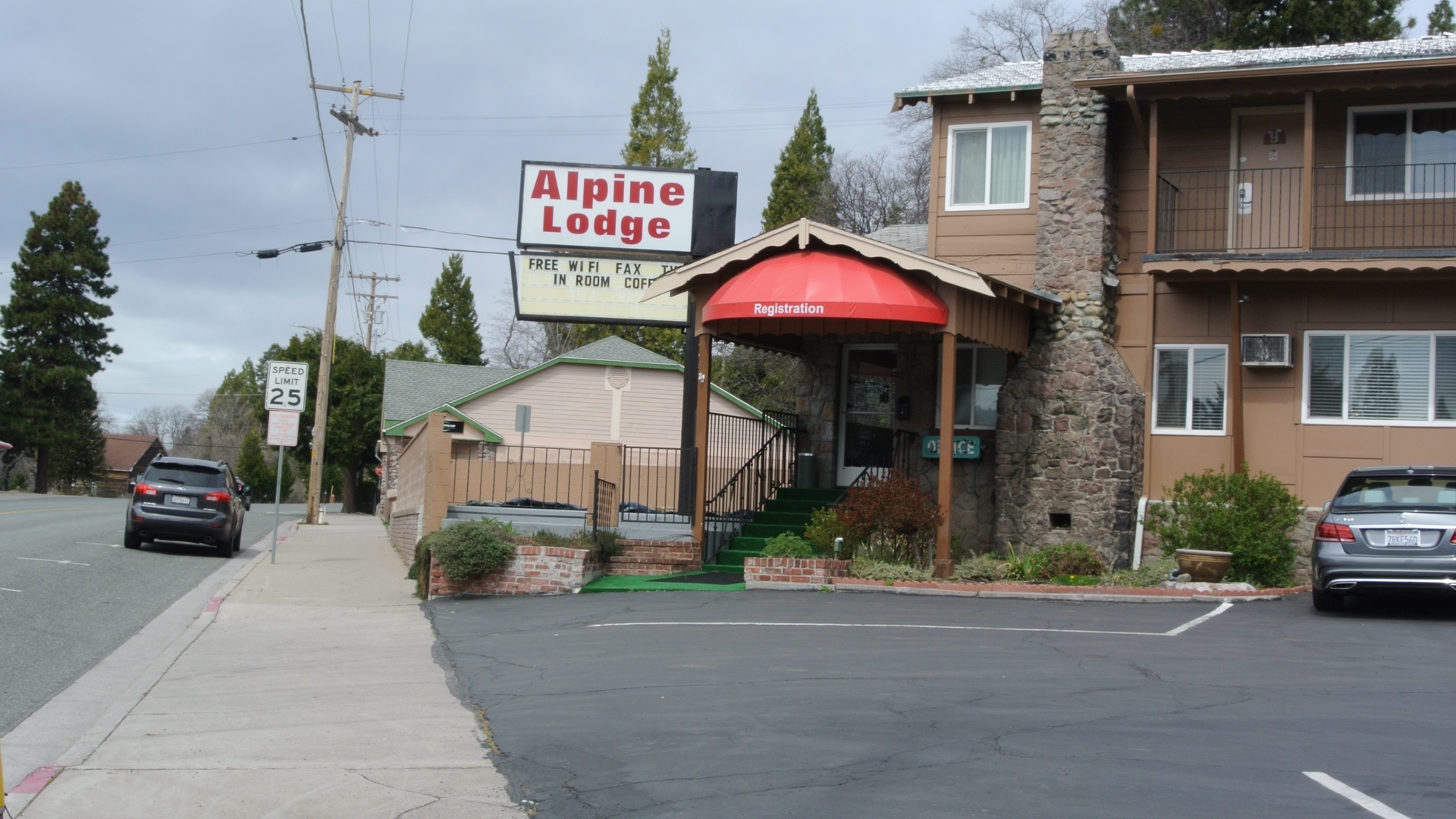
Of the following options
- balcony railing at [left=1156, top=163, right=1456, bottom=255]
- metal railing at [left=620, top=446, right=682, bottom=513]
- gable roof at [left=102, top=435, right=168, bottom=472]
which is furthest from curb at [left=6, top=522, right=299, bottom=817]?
gable roof at [left=102, top=435, right=168, bottom=472]

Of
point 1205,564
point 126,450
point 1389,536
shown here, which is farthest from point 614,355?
point 126,450

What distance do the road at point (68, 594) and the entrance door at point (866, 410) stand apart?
33.6 feet

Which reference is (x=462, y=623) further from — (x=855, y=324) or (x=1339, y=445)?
(x=1339, y=445)

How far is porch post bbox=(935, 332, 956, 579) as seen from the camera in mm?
16359

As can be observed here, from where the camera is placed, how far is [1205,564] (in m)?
15.5

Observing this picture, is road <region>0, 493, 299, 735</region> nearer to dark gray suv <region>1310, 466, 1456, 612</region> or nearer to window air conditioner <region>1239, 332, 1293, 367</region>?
dark gray suv <region>1310, 466, 1456, 612</region>

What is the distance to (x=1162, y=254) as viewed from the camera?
17188 mm

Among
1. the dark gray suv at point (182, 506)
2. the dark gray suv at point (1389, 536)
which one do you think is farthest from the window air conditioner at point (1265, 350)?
the dark gray suv at point (182, 506)

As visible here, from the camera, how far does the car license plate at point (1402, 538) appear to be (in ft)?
40.8

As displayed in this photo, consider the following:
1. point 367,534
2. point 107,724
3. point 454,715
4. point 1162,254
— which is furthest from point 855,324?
point 367,534

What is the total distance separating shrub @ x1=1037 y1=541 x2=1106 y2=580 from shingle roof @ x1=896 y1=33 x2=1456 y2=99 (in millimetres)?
6539

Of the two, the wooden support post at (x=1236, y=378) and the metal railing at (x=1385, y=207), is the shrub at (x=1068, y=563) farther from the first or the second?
the metal railing at (x=1385, y=207)

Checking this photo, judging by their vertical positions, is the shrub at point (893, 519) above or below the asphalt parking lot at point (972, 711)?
above

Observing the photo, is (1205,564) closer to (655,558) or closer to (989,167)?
(989,167)
